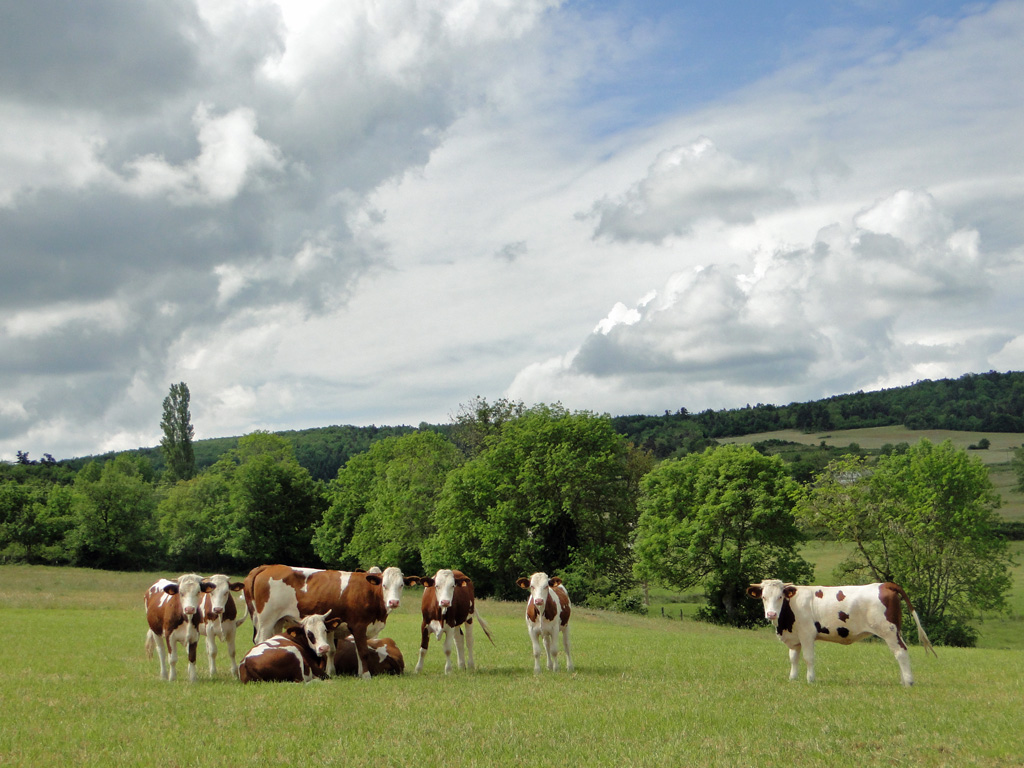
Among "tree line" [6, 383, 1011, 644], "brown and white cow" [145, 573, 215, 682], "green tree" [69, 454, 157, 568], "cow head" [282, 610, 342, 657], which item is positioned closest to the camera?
"brown and white cow" [145, 573, 215, 682]

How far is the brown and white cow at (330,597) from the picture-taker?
53.4 feet

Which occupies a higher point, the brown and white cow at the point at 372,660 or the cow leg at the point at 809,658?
the brown and white cow at the point at 372,660

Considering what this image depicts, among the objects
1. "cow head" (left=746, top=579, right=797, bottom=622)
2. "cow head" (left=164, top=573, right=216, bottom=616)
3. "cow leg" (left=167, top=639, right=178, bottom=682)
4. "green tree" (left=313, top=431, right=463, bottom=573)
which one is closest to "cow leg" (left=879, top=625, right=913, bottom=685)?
"cow head" (left=746, top=579, right=797, bottom=622)

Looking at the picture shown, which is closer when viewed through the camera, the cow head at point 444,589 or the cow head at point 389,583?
the cow head at point 389,583

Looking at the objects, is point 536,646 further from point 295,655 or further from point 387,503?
point 387,503

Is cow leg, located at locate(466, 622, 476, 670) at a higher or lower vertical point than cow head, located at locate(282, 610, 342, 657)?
lower

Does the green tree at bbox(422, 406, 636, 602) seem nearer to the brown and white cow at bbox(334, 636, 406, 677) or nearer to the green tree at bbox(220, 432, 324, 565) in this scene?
the green tree at bbox(220, 432, 324, 565)

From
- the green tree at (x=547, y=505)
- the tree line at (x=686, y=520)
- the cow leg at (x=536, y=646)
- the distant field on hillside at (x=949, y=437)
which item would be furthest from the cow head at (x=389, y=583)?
the distant field on hillside at (x=949, y=437)

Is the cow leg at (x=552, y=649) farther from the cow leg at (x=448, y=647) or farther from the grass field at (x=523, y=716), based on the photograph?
the cow leg at (x=448, y=647)

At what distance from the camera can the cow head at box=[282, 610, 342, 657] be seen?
15.4m

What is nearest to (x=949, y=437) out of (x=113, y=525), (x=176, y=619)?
(x=113, y=525)

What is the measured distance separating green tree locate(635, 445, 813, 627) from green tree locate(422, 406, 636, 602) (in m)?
3.00

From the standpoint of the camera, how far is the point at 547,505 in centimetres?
5347

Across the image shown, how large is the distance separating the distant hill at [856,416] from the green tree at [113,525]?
67465 millimetres
